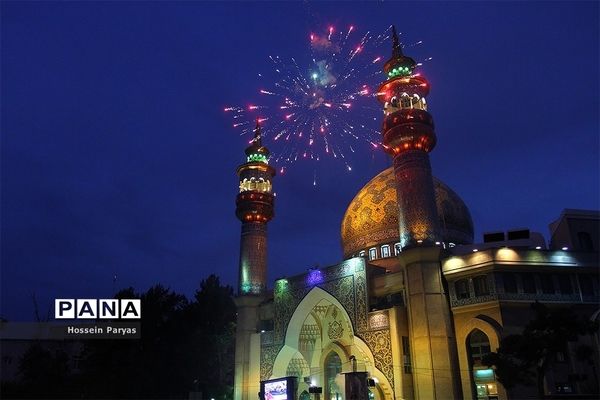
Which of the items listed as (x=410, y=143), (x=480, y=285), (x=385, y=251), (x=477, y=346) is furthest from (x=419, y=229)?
(x=385, y=251)

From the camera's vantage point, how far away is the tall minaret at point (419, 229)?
23.3 metres

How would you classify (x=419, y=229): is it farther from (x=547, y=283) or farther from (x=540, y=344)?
(x=540, y=344)

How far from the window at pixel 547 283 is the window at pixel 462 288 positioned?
11.5 ft

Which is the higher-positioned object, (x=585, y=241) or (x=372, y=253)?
(x=372, y=253)

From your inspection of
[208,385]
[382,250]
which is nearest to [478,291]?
[382,250]

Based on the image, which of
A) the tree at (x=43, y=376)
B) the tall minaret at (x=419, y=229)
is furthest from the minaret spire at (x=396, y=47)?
the tree at (x=43, y=376)

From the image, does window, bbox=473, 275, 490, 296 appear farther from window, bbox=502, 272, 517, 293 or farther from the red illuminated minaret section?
the red illuminated minaret section

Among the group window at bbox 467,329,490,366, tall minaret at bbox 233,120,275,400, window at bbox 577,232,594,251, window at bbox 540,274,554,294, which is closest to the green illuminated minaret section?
tall minaret at bbox 233,120,275,400

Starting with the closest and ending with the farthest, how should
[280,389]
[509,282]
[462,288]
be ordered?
[509,282] < [462,288] < [280,389]

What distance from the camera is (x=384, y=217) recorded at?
33.9 metres

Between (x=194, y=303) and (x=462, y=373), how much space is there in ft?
81.1

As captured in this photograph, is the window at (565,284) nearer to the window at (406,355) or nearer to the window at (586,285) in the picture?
the window at (586,285)

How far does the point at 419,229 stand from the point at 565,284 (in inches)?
289

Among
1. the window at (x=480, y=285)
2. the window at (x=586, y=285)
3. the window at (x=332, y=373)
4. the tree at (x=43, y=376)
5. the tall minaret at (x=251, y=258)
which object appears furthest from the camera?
the tree at (x=43, y=376)
